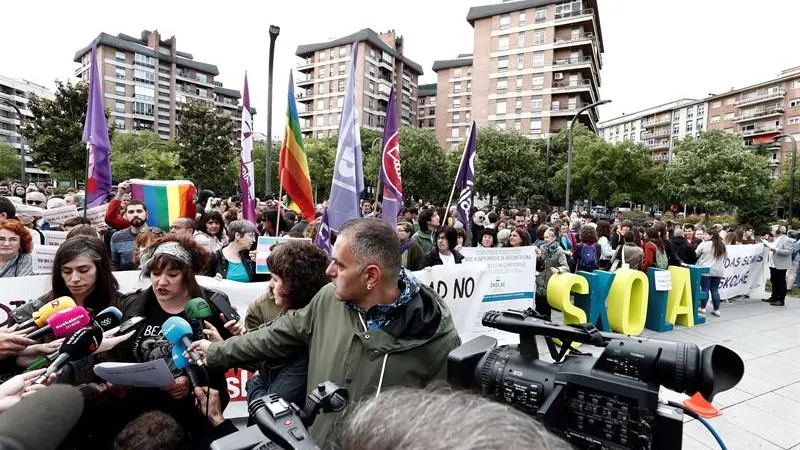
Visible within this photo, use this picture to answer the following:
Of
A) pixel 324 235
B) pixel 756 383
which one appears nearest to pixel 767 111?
pixel 756 383

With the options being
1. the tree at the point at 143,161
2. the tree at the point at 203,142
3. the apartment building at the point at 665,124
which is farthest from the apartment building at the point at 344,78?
the apartment building at the point at 665,124

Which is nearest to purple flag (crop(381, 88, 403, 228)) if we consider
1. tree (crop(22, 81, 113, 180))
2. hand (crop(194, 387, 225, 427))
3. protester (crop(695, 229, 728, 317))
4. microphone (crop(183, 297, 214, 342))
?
microphone (crop(183, 297, 214, 342))

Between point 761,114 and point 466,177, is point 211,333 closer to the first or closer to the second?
point 466,177

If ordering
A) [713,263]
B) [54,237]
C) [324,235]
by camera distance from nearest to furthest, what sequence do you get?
[54,237] < [324,235] < [713,263]

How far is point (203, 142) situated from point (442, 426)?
39957 millimetres

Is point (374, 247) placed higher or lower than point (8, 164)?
lower

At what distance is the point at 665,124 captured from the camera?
108312mm

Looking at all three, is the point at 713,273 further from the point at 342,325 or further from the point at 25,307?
the point at 25,307

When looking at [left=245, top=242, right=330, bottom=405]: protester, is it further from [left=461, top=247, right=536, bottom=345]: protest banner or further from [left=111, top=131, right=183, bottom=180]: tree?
[left=111, top=131, right=183, bottom=180]: tree

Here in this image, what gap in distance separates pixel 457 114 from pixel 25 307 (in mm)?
78529

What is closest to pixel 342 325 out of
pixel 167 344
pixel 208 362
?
pixel 208 362

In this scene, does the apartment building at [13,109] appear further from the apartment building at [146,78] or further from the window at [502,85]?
the window at [502,85]

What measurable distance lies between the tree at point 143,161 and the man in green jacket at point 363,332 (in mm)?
41037

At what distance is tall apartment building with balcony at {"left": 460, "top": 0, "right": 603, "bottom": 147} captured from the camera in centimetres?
5519
